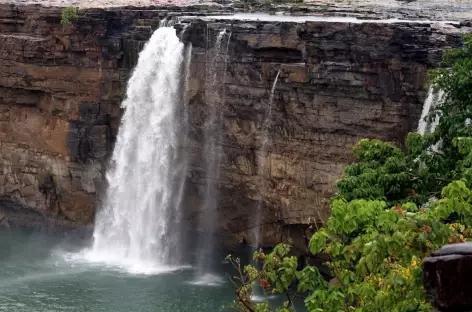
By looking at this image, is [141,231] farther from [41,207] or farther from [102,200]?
Result: [41,207]

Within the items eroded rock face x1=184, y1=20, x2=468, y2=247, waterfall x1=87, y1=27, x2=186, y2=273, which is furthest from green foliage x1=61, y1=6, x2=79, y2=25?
eroded rock face x1=184, y1=20, x2=468, y2=247

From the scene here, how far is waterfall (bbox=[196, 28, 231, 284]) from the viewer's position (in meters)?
24.8

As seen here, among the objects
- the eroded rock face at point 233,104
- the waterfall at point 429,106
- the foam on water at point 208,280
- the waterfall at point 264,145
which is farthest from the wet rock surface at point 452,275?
the foam on water at point 208,280

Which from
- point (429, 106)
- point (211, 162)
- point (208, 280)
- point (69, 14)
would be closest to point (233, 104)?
point (211, 162)

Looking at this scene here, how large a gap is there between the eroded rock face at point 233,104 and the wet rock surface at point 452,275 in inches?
532

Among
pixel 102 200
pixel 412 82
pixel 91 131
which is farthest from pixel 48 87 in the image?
pixel 412 82

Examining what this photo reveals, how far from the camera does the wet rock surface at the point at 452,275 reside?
7180 millimetres

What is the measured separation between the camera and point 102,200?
29.3m

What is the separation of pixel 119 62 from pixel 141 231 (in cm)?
634

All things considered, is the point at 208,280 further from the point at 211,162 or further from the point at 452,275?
the point at 452,275

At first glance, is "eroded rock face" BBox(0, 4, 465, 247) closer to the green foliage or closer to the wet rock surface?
the green foliage

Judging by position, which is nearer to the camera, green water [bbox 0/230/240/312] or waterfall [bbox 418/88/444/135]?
waterfall [bbox 418/88/444/135]

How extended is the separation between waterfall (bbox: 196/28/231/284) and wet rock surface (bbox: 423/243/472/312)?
57.1 ft

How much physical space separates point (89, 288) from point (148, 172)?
18.5ft
